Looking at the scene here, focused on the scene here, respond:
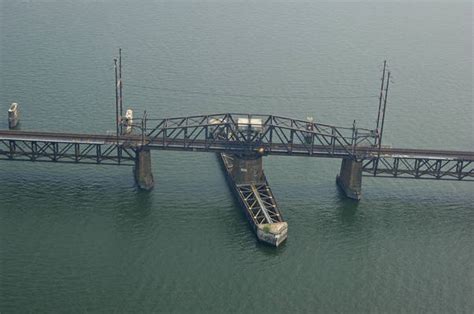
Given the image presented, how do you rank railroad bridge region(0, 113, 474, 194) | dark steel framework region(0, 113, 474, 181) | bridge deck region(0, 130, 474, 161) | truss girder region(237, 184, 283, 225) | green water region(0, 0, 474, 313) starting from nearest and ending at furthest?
green water region(0, 0, 474, 313), truss girder region(237, 184, 283, 225), dark steel framework region(0, 113, 474, 181), railroad bridge region(0, 113, 474, 194), bridge deck region(0, 130, 474, 161)

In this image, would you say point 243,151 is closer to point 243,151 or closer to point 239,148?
point 243,151

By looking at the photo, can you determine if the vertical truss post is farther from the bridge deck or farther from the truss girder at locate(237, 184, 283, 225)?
the truss girder at locate(237, 184, 283, 225)

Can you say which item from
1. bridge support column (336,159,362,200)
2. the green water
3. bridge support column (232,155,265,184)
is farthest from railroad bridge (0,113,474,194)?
the green water

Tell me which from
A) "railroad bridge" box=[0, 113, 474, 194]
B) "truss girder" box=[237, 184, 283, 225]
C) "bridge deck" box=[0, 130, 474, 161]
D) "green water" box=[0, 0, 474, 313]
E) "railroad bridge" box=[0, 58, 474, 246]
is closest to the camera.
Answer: "green water" box=[0, 0, 474, 313]

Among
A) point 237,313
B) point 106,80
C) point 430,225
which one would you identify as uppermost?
point 106,80

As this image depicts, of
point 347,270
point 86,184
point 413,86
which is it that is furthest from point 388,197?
point 413,86

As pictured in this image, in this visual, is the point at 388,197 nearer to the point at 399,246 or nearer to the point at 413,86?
the point at 399,246
